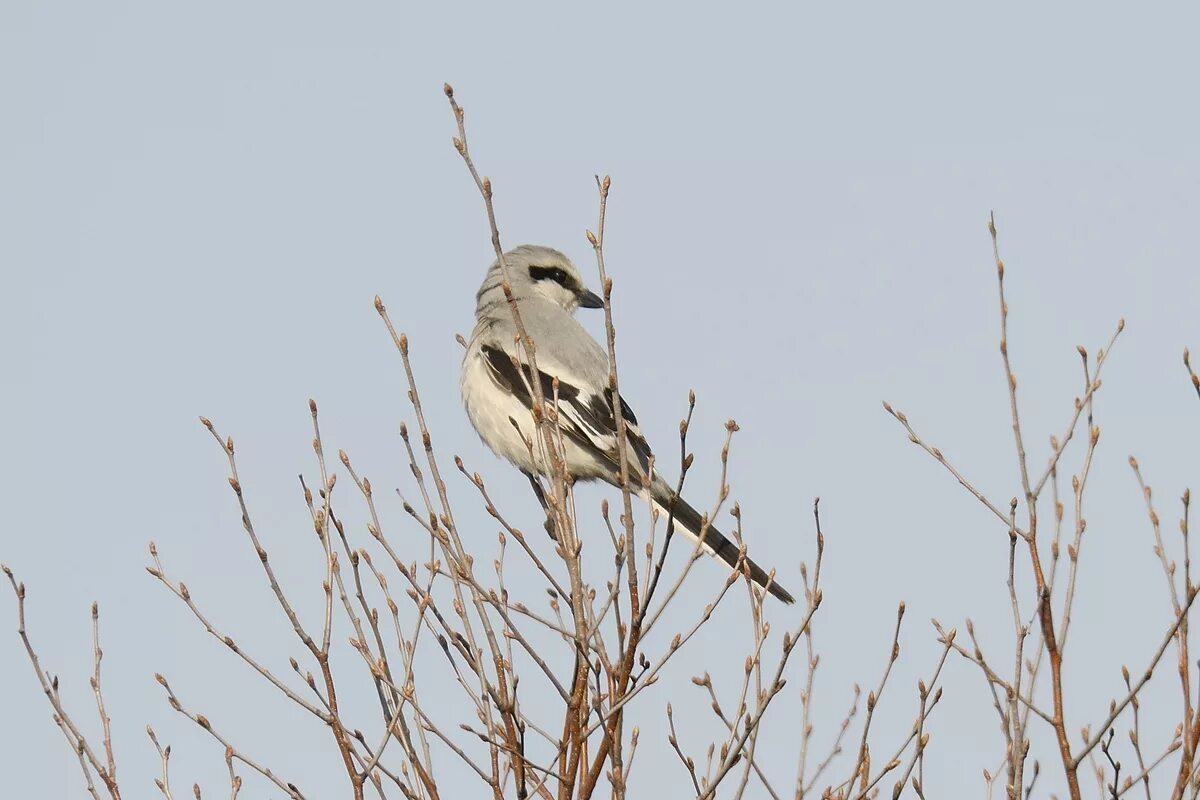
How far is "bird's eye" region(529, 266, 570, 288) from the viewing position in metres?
7.38

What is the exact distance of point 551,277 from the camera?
738cm

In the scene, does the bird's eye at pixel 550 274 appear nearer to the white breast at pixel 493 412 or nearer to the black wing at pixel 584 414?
the white breast at pixel 493 412

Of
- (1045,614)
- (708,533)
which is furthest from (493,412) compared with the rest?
(1045,614)

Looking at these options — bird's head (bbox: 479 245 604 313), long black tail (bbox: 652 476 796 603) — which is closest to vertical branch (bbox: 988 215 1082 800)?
long black tail (bbox: 652 476 796 603)

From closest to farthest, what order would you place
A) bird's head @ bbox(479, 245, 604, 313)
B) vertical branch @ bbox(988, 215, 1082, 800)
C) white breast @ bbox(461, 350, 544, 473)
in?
vertical branch @ bbox(988, 215, 1082, 800) < white breast @ bbox(461, 350, 544, 473) < bird's head @ bbox(479, 245, 604, 313)

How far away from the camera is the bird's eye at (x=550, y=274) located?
7379mm

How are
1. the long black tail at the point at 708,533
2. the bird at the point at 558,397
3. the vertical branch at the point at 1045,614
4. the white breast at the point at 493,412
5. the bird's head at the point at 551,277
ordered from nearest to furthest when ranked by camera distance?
1. the vertical branch at the point at 1045,614
2. the long black tail at the point at 708,533
3. the bird at the point at 558,397
4. the white breast at the point at 493,412
5. the bird's head at the point at 551,277

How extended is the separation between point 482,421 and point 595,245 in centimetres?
303

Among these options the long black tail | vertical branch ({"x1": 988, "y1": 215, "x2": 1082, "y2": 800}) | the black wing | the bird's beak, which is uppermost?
the bird's beak

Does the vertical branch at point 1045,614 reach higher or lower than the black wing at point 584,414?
lower

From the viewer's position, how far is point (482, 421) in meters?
6.30

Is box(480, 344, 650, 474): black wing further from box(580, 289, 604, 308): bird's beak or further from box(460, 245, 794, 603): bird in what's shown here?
box(580, 289, 604, 308): bird's beak

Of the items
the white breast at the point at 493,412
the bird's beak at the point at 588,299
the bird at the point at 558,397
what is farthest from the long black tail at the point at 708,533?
the bird's beak at the point at 588,299

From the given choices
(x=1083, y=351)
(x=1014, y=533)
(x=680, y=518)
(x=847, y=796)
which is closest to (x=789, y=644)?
(x=847, y=796)
